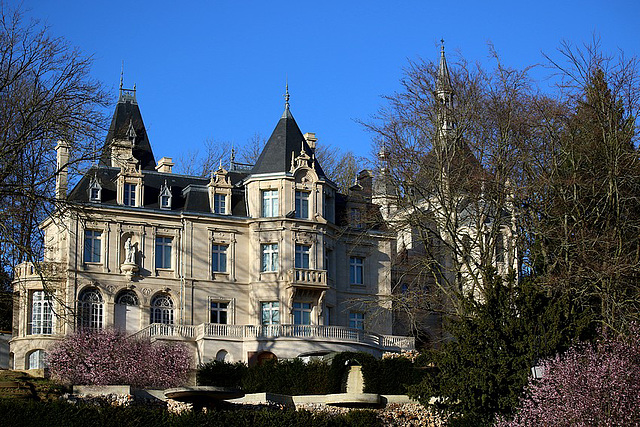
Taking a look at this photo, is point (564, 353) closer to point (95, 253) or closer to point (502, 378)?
point (502, 378)

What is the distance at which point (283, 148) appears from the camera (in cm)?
5519

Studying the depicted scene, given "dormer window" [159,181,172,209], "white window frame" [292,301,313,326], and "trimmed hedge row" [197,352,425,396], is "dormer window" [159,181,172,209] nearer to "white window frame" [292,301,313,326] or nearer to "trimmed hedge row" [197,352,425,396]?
"white window frame" [292,301,313,326]

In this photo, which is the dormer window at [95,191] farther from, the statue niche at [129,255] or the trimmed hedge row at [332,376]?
the trimmed hedge row at [332,376]

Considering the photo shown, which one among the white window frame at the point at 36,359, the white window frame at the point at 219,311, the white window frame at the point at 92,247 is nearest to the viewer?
the white window frame at the point at 36,359

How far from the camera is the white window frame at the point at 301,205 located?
53.9m

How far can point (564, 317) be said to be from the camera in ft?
107

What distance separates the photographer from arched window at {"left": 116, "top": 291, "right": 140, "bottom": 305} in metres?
51.7

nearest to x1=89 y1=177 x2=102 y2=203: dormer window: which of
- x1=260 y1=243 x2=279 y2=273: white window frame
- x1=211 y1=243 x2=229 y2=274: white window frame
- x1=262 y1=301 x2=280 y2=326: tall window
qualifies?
x1=211 y1=243 x2=229 y2=274: white window frame

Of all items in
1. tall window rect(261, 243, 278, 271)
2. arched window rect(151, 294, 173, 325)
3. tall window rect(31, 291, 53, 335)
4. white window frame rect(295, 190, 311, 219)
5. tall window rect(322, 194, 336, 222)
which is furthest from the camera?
tall window rect(322, 194, 336, 222)

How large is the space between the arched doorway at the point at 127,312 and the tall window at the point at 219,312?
3598 millimetres

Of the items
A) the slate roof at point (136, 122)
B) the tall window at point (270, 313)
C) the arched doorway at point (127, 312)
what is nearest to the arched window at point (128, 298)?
the arched doorway at point (127, 312)

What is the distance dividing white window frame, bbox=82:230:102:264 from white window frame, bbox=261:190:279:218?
7.81 metres

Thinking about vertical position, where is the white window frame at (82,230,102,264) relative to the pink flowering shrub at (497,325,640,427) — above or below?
above

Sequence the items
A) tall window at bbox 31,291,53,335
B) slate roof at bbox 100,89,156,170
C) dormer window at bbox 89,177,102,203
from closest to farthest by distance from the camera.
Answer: tall window at bbox 31,291,53,335 < dormer window at bbox 89,177,102,203 < slate roof at bbox 100,89,156,170
